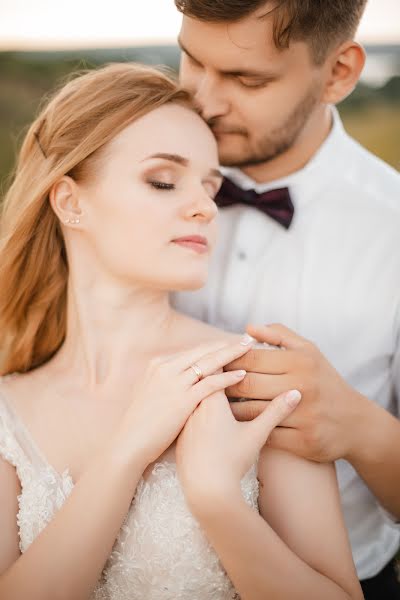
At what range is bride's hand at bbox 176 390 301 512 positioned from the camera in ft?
5.81

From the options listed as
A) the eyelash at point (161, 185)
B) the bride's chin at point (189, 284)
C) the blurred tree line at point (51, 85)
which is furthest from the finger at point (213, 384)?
the blurred tree line at point (51, 85)

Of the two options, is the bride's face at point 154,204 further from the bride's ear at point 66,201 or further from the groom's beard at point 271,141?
the groom's beard at point 271,141

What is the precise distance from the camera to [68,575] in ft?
5.92

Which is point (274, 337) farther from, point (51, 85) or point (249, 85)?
point (51, 85)

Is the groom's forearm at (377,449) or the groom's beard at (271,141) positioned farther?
the groom's beard at (271,141)

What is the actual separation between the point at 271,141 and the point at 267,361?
→ 1190 millimetres

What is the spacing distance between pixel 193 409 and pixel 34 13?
3092mm

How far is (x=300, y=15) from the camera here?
252cm

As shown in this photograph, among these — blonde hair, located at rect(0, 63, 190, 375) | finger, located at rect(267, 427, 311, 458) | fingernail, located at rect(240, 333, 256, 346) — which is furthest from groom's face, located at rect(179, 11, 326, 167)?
finger, located at rect(267, 427, 311, 458)

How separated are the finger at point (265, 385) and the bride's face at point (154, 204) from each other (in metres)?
0.44

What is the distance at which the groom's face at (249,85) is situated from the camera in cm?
251

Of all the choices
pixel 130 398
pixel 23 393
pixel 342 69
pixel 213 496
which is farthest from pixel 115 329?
pixel 342 69

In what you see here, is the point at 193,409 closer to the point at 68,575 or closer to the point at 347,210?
the point at 68,575

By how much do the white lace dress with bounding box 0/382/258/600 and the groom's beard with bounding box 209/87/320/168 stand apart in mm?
1414
